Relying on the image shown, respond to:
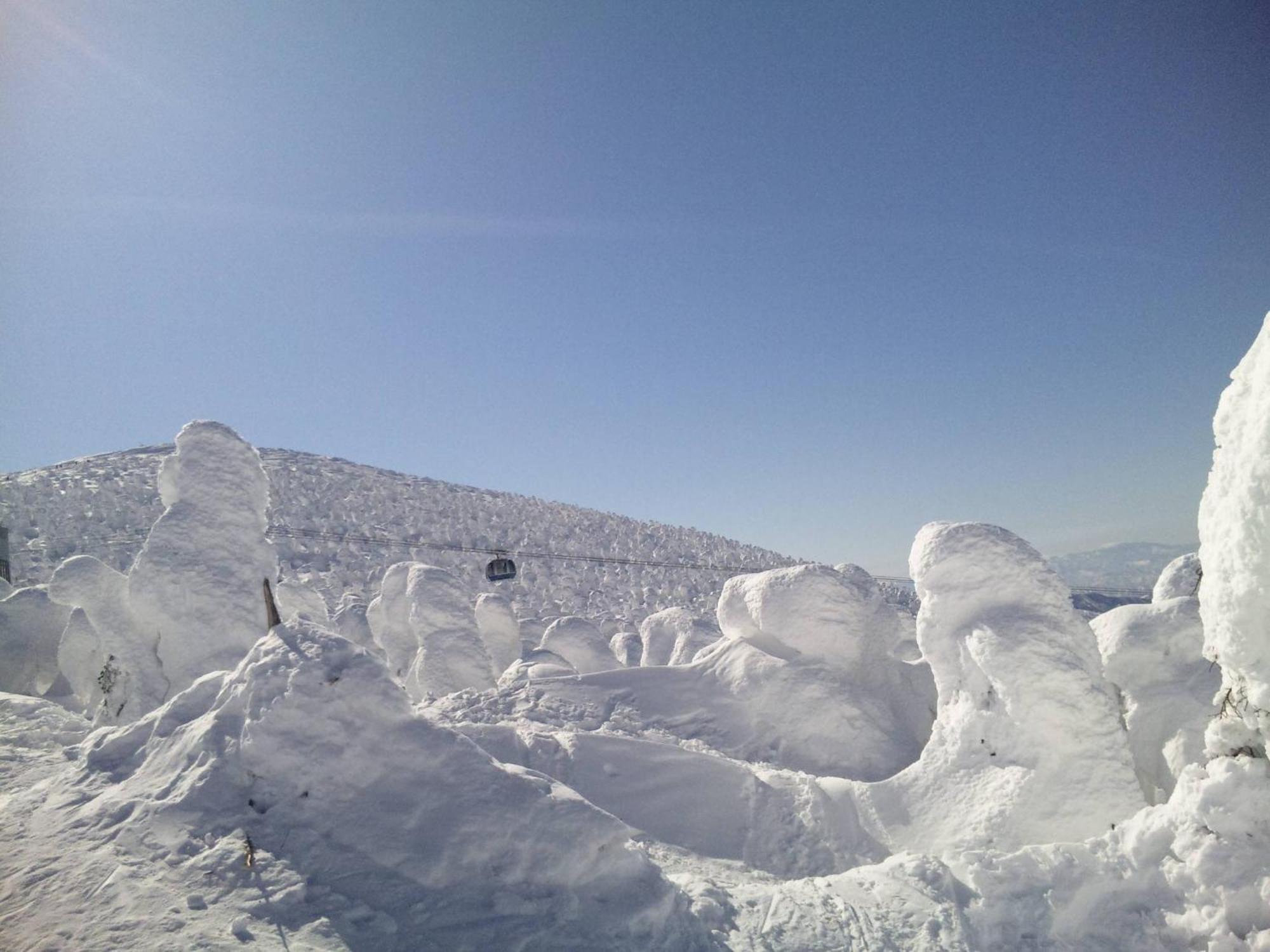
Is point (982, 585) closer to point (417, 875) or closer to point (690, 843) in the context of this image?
point (690, 843)

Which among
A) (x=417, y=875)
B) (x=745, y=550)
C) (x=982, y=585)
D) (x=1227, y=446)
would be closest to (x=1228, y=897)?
(x=1227, y=446)

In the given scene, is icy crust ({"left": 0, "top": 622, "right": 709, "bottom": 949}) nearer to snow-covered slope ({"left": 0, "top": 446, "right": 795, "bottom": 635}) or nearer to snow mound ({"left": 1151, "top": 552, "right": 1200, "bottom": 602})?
snow mound ({"left": 1151, "top": 552, "right": 1200, "bottom": 602})

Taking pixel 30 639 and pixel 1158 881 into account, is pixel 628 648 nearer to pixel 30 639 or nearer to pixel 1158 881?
pixel 30 639

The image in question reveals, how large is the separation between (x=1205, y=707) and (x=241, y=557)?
636 inches

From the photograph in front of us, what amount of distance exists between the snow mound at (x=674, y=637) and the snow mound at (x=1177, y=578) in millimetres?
16869

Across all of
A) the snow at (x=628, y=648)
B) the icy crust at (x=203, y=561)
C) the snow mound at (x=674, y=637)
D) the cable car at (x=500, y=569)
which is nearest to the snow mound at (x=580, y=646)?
the snow mound at (x=674, y=637)

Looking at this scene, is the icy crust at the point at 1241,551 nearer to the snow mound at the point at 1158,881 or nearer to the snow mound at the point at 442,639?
the snow mound at the point at 1158,881

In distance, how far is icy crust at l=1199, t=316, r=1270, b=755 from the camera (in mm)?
4918

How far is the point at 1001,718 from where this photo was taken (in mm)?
9414

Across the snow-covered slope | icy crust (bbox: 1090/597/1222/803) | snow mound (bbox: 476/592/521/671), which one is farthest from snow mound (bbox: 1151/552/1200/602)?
the snow-covered slope

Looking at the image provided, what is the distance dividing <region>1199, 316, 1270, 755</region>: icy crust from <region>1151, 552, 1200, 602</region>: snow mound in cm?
1049

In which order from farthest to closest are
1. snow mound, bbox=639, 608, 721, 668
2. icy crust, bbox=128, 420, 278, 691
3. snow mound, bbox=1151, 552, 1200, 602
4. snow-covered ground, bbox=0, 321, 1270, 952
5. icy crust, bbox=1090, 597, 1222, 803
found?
snow mound, bbox=639, 608, 721, 668 → snow mound, bbox=1151, 552, 1200, 602 → icy crust, bbox=128, 420, 278, 691 → icy crust, bbox=1090, 597, 1222, 803 → snow-covered ground, bbox=0, 321, 1270, 952

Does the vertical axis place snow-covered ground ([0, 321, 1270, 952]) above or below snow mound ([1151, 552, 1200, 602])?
below

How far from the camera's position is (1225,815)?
17.9ft
